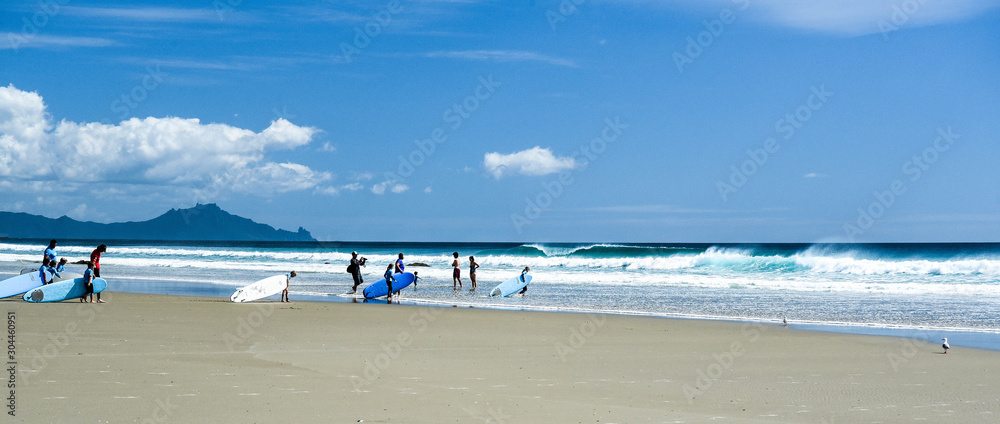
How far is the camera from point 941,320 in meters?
15.2

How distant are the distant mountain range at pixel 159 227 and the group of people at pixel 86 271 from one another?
176830 mm

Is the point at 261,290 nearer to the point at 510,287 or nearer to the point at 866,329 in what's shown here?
the point at 510,287

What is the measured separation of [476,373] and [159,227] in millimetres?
198785

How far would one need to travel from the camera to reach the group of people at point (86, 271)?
1675cm

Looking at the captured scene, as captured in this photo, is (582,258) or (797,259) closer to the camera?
(797,259)

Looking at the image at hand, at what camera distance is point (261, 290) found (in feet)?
60.6

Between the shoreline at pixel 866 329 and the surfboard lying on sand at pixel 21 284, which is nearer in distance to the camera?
the shoreline at pixel 866 329

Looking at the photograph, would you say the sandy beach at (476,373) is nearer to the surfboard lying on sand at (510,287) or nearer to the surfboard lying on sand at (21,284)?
the surfboard lying on sand at (21,284)

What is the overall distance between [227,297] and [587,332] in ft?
37.7

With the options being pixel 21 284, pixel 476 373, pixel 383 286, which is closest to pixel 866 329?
pixel 476 373

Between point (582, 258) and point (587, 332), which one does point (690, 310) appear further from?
point (582, 258)

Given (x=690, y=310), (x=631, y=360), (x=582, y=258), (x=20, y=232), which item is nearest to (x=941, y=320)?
(x=690, y=310)

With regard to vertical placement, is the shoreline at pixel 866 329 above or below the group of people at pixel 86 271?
below

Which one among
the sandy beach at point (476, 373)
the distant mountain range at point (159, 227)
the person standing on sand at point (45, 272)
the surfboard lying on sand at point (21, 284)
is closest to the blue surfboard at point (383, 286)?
the sandy beach at point (476, 373)
